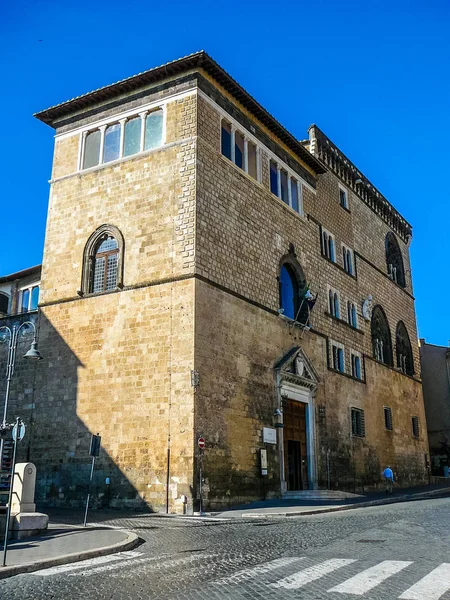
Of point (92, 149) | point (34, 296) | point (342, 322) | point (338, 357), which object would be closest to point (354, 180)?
point (342, 322)

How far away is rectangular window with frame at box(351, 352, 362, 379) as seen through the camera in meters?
30.7

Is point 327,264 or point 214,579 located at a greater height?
point 327,264

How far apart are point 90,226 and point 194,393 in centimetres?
829

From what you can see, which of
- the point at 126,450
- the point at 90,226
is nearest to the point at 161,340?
the point at 126,450

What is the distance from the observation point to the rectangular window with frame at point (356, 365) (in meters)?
30.7

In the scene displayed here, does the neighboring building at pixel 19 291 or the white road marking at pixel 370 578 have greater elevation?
the neighboring building at pixel 19 291

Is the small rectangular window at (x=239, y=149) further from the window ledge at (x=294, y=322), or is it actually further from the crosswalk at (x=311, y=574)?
the crosswalk at (x=311, y=574)

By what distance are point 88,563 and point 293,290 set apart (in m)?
18.8

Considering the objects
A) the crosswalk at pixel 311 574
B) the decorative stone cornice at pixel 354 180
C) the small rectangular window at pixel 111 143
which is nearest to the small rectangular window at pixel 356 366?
the decorative stone cornice at pixel 354 180

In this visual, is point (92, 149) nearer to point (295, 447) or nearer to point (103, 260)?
point (103, 260)

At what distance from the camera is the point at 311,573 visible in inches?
301

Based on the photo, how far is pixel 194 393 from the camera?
1883 centimetres

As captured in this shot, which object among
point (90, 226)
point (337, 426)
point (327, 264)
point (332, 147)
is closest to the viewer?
point (90, 226)

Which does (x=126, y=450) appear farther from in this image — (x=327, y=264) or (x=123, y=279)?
(x=327, y=264)
